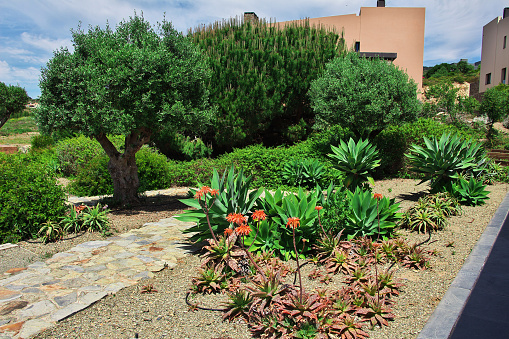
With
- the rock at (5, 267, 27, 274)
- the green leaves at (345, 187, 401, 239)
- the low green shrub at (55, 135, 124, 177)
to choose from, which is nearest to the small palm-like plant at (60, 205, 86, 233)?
the rock at (5, 267, 27, 274)

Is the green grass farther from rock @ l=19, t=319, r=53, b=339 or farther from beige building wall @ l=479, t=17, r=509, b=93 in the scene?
beige building wall @ l=479, t=17, r=509, b=93

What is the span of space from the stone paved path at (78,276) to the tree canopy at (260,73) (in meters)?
6.94

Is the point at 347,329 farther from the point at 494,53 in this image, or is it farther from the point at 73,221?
the point at 494,53

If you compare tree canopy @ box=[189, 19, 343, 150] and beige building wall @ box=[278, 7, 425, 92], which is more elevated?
beige building wall @ box=[278, 7, 425, 92]

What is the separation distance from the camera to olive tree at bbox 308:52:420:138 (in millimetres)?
10156

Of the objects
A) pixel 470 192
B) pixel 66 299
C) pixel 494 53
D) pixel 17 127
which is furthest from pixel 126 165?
pixel 494 53

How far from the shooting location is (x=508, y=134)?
19.9 m

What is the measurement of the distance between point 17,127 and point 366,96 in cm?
3269

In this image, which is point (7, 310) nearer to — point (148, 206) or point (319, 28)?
point (148, 206)


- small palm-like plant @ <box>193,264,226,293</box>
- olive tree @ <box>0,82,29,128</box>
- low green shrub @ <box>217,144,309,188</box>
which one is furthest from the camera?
olive tree @ <box>0,82,29,128</box>

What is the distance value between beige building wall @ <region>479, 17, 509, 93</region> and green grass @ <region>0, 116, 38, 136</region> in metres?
41.8

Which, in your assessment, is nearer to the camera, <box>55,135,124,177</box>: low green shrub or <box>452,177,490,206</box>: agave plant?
<box>452,177,490,206</box>: agave plant

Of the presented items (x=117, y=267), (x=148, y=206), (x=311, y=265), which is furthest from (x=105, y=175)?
(x=311, y=265)

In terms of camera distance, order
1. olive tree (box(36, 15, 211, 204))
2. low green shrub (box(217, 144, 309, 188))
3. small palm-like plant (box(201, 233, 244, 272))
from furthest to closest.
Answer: low green shrub (box(217, 144, 309, 188)), olive tree (box(36, 15, 211, 204)), small palm-like plant (box(201, 233, 244, 272))
